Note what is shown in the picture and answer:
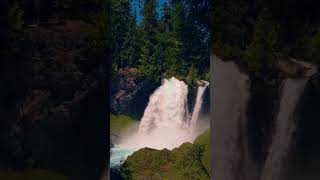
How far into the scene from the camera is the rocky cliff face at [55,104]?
8.44 meters

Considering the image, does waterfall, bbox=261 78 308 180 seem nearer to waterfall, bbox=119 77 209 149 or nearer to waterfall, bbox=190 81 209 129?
waterfall, bbox=119 77 209 149

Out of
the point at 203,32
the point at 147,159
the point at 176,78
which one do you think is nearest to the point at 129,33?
the point at 176,78

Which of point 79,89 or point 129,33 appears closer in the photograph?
point 79,89

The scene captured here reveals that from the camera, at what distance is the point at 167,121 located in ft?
80.1

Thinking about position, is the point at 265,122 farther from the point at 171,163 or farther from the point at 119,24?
the point at 119,24

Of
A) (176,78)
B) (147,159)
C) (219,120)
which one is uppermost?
(219,120)

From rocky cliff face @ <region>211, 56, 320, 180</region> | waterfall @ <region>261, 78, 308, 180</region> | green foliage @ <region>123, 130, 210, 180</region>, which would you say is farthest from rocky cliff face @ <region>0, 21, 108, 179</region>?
green foliage @ <region>123, 130, 210, 180</region>

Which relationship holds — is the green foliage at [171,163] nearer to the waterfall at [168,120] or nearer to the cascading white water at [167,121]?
the cascading white water at [167,121]

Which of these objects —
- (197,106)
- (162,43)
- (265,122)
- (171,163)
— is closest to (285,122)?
(265,122)

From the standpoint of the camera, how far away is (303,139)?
8.97 meters

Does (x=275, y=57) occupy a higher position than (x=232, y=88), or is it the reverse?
(x=275, y=57)

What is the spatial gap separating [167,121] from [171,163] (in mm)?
6823

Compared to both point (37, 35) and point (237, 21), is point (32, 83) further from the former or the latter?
point (237, 21)

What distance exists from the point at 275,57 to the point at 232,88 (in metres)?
0.98
